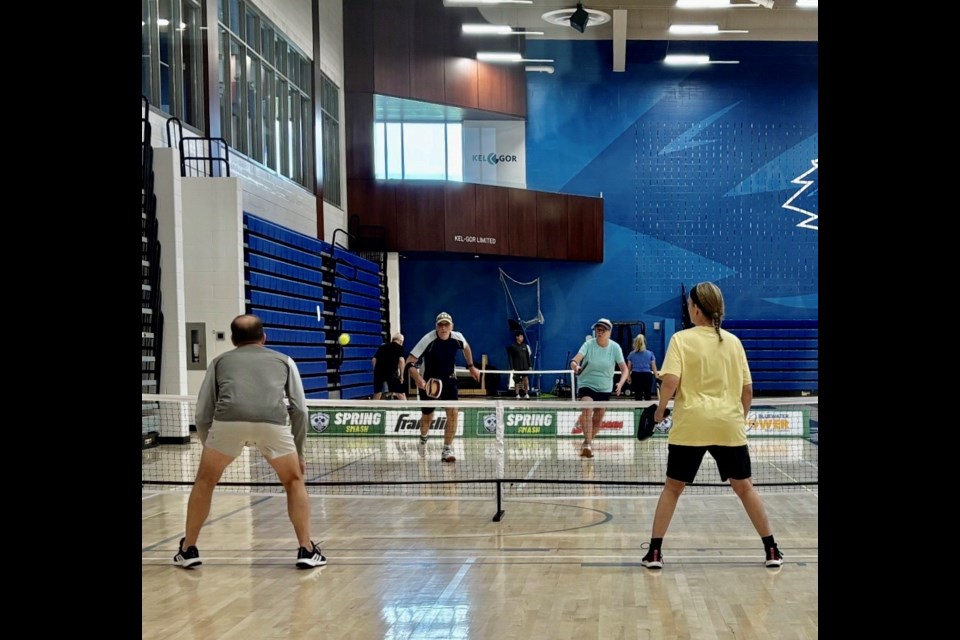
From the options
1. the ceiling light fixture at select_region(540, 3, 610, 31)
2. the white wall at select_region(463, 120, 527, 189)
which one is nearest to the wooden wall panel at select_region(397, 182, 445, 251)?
the white wall at select_region(463, 120, 527, 189)

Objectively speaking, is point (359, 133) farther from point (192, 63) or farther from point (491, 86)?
point (192, 63)

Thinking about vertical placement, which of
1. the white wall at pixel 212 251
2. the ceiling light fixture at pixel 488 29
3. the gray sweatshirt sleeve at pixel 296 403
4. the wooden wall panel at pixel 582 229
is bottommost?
the gray sweatshirt sleeve at pixel 296 403

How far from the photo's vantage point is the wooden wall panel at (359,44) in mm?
25625

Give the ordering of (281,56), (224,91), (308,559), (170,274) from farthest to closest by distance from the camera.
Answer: (281,56) → (224,91) → (170,274) → (308,559)

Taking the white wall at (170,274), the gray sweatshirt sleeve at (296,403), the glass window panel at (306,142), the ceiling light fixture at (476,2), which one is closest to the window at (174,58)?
the white wall at (170,274)

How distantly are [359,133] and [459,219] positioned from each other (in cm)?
345

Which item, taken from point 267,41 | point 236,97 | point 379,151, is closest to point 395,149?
point 379,151

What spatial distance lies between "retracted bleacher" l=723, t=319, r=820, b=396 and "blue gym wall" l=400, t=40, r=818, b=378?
2.37 ft

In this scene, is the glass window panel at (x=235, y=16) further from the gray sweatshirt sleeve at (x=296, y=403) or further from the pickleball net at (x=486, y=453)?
the gray sweatshirt sleeve at (x=296, y=403)

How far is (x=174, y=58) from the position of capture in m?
16.1

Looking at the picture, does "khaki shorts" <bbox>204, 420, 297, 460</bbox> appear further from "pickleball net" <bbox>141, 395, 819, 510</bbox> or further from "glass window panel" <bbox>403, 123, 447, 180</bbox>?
"glass window panel" <bbox>403, 123, 447, 180</bbox>

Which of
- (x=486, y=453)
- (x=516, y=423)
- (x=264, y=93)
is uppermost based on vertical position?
(x=264, y=93)

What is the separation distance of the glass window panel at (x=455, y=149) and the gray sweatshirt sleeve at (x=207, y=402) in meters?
22.0
